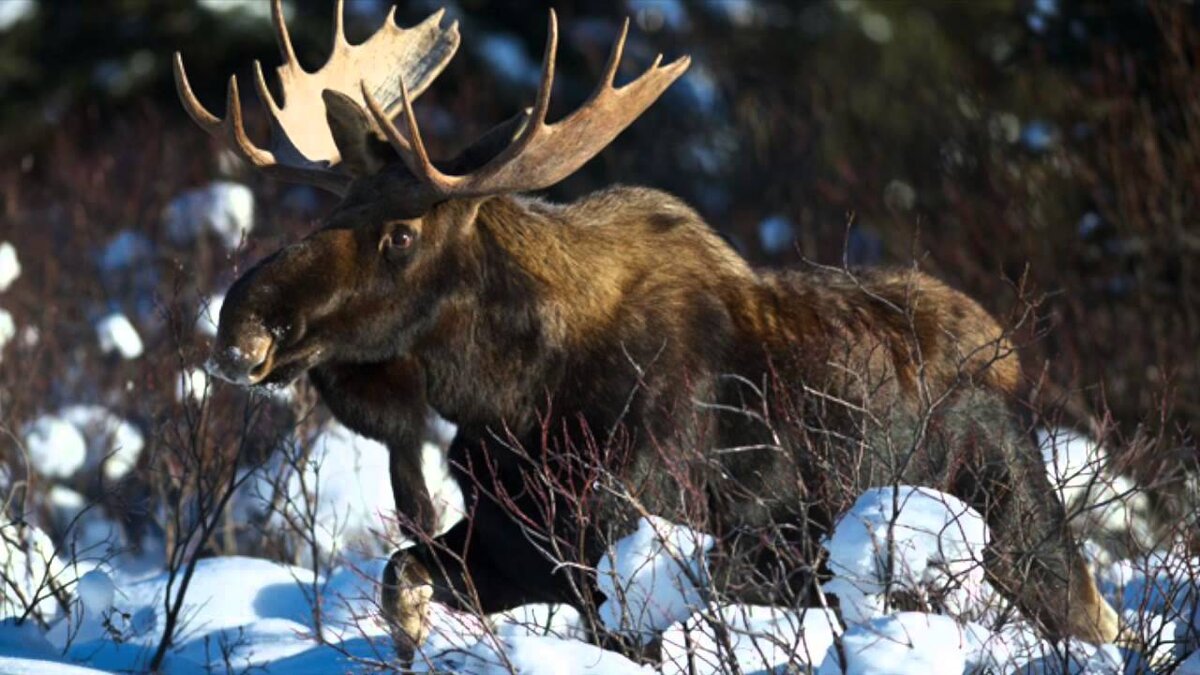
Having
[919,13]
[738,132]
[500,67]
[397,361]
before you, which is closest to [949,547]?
[397,361]

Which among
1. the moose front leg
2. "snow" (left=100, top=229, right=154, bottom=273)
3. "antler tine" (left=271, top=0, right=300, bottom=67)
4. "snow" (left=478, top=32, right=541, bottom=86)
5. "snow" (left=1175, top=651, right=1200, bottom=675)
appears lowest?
"snow" (left=1175, top=651, right=1200, bottom=675)

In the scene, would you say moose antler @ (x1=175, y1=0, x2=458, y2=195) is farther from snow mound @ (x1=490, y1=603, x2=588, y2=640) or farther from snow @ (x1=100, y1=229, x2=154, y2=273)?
snow @ (x1=100, y1=229, x2=154, y2=273)

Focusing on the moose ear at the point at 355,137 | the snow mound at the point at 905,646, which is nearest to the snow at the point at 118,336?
the moose ear at the point at 355,137

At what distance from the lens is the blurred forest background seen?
10.5 meters

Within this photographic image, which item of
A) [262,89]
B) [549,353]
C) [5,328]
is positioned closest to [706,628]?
[549,353]

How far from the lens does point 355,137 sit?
20.3ft

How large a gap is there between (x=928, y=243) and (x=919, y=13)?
8882 millimetres

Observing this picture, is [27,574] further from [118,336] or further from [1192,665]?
[1192,665]

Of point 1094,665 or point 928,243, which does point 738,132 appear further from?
point 1094,665

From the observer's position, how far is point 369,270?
6055mm

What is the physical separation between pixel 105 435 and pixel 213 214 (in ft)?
6.47

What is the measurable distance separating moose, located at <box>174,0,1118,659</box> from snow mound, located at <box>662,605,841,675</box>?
149mm

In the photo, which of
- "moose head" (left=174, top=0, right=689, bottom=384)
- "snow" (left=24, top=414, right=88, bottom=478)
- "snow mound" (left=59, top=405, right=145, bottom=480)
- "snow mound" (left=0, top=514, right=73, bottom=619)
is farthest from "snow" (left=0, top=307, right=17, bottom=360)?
"moose head" (left=174, top=0, right=689, bottom=384)

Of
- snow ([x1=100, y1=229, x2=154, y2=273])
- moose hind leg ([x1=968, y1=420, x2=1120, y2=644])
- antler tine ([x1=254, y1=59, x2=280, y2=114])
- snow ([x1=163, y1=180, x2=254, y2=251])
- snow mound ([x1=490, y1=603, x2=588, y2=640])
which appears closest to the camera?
moose hind leg ([x1=968, y1=420, x2=1120, y2=644])
